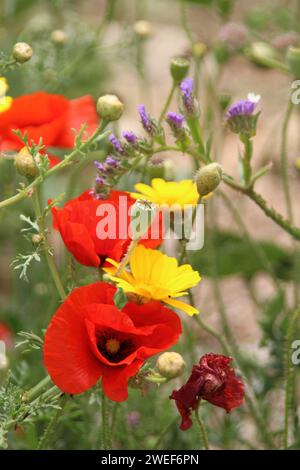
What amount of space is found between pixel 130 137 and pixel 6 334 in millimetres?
633

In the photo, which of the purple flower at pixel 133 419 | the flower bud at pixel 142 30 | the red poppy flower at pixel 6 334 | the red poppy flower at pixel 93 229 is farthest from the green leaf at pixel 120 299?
the flower bud at pixel 142 30

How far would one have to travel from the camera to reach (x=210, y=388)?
29.9 inches

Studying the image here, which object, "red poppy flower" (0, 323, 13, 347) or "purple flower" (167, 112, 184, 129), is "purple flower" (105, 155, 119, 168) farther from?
"red poppy flower" (0, 323, 13, 347)

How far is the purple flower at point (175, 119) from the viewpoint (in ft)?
2.76

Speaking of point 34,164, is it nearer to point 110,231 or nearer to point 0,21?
point 110,231

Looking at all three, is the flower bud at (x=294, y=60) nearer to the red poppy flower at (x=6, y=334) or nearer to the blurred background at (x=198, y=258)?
the blurred background at (x=198, y=258)

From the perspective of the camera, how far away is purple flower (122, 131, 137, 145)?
841mm

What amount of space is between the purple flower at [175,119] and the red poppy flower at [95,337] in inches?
5.9

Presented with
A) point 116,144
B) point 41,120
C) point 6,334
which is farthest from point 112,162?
point 6,334

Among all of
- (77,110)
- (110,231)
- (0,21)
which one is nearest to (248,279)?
→ (77,110)

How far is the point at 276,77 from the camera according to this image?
2.83m

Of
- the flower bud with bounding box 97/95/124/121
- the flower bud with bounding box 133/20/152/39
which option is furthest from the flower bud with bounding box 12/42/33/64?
the flower bud with bounding box 133/20/152/39

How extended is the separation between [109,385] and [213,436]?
0.51m
